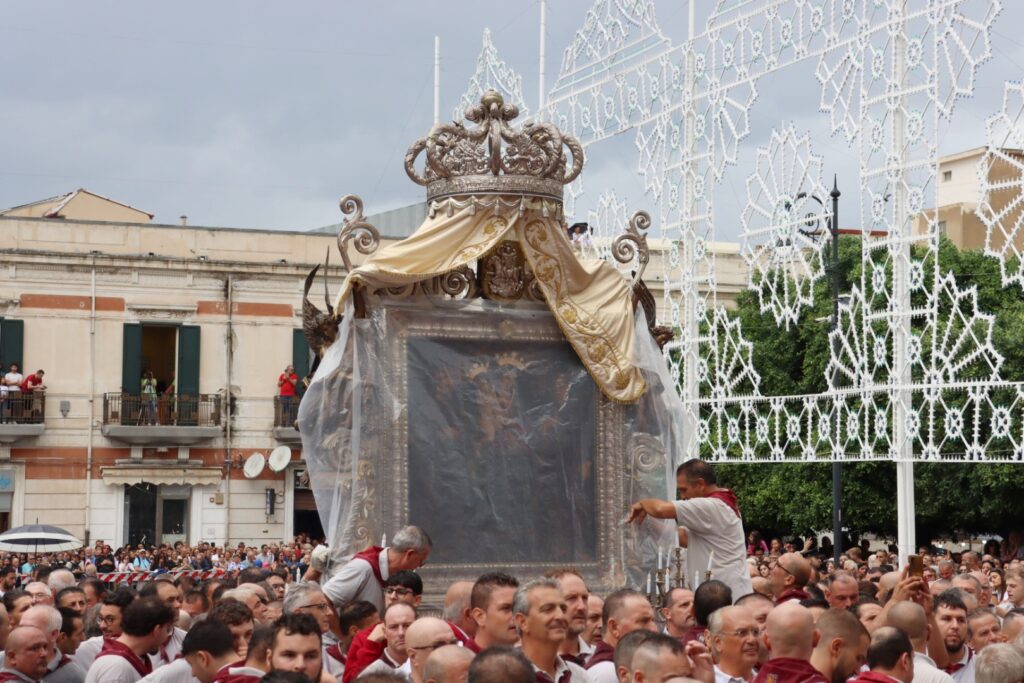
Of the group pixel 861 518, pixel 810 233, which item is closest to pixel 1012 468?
pixel 861 518

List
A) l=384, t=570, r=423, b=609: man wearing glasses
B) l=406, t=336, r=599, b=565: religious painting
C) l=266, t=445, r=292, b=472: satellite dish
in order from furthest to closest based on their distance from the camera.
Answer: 1. l=266, t=445, r=292, b=472: satellite dish
2. l=406, t=336, r=599, b=565: religious painting
3. l=384, t=570, r=423, b=609: man wearing glasses

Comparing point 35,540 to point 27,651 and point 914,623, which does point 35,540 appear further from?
point 914,623

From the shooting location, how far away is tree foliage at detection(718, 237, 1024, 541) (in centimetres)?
2559

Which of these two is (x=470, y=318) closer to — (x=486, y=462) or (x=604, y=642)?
(x=486, y=462)

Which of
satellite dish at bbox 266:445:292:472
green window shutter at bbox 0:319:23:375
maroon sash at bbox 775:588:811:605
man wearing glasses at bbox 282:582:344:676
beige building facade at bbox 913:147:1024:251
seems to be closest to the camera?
man wearing glasses at bbox 282:582:344:676

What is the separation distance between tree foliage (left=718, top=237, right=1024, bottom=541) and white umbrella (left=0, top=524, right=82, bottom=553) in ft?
37.7

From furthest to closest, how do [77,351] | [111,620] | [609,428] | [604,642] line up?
1. [77,351]
2. [609,428]
3. [111,620]
4. [604,642]

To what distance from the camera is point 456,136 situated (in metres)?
12.3

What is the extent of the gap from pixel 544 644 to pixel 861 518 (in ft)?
73.9

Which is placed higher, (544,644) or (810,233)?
(810,233)

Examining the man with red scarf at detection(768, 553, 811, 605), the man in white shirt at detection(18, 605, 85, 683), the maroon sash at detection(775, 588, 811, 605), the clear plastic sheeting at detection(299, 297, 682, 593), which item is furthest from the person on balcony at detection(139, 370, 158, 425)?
the man in white shirt at detection(18, 605, 85, 683)

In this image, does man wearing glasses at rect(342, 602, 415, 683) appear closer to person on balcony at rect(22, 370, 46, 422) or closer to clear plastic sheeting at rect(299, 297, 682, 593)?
clear plastic sheeting at rect(299, 297, 682, 593)

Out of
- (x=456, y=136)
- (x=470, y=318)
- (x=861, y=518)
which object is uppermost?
(x=456, y=136)

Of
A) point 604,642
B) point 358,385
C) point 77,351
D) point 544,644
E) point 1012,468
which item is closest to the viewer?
point 544,644
